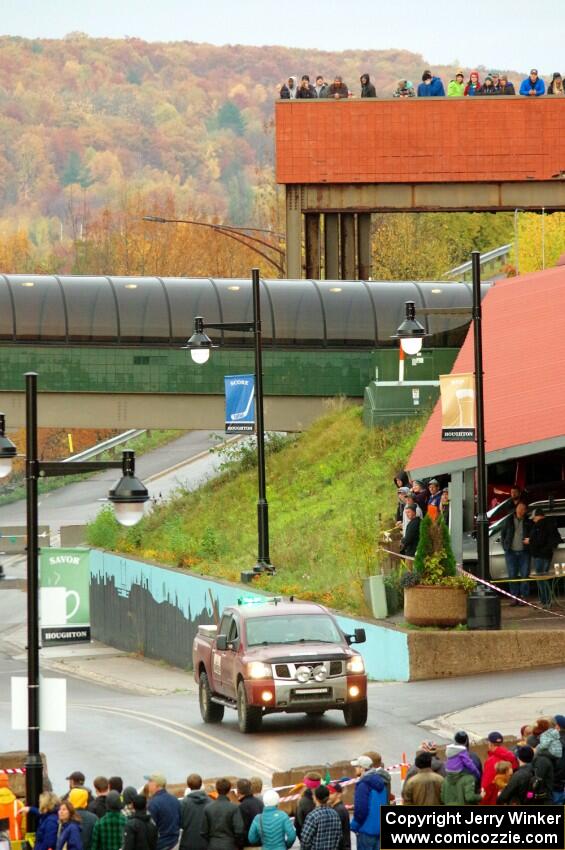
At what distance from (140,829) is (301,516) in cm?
2654

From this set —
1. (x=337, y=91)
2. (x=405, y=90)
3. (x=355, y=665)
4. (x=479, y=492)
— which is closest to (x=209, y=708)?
(x=355, y=665)

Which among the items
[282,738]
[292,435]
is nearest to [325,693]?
[282,738]

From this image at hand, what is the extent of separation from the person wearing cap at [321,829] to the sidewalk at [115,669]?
1869 centimetres

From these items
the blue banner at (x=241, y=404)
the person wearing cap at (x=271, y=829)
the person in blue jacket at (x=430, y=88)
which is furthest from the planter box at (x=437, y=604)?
the person in blue jacket at (x=430, y=88)

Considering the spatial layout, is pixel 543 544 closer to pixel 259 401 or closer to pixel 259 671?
pixel 259 401

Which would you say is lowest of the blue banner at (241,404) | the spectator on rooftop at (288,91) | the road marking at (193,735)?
the road marking at (193,735)

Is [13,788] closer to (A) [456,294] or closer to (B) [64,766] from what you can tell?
(B) [64,766]

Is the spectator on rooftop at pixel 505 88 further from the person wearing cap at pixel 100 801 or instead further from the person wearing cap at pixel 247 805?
the person wearing cap at pixel 247 805

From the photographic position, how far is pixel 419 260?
89.9 metres

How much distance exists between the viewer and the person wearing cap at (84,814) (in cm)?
1496

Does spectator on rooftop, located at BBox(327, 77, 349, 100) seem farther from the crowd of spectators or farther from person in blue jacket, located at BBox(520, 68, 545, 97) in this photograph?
person in blue jacket, located at BBox(520, 68, 545, 97)

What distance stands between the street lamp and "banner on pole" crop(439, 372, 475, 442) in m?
0.15

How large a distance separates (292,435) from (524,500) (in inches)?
692

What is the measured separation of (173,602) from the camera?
130 ft
